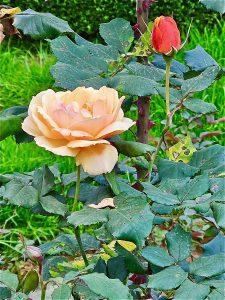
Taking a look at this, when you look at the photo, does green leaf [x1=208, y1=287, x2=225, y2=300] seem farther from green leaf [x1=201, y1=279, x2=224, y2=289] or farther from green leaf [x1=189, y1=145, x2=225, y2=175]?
green leaf [x1=189, y1=145, x2=225, y2=175]

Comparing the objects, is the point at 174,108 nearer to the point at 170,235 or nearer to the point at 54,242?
the point at 170,235

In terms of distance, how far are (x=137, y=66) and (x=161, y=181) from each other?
0.19m

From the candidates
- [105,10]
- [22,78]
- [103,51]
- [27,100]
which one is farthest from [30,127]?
[105,10]

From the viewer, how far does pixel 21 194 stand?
110 centimetres

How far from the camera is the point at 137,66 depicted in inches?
47.9

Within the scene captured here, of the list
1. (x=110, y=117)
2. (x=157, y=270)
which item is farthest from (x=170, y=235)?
(x=110, y=117)

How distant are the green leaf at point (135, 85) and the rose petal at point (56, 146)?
0.52 ft

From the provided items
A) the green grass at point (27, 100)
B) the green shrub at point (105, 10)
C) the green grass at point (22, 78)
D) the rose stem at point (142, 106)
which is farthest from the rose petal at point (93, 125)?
the green shrub at point (105, 10)

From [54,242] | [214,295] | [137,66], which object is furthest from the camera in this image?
[54,242]

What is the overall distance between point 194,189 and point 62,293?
0.76 feet

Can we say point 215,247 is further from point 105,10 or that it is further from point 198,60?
point 105,10

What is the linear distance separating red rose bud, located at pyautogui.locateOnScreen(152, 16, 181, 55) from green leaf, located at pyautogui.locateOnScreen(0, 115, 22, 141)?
231mm

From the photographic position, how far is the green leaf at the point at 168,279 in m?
0.99

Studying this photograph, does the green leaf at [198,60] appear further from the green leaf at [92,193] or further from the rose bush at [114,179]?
the green leaf at [92,193]
